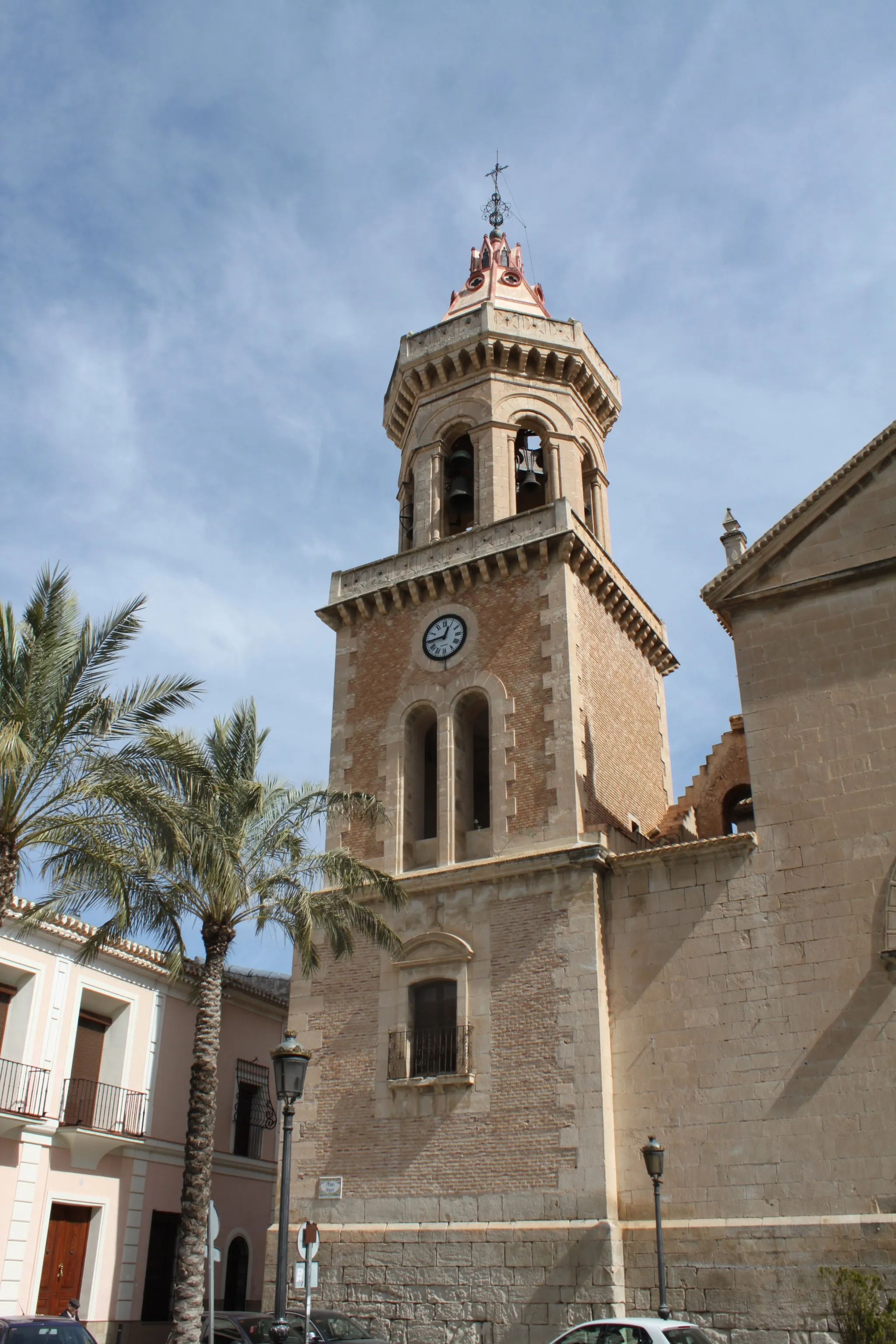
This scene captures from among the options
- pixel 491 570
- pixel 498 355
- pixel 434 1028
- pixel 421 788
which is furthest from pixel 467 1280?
pixel 498 355

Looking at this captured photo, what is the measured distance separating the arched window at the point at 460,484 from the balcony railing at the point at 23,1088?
12739mm

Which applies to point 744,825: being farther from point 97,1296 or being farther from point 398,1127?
point 97,1296

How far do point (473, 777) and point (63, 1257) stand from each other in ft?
34.9

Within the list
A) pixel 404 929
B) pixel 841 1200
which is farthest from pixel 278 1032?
pixel 841 1200

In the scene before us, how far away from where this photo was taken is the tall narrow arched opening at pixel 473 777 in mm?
20703

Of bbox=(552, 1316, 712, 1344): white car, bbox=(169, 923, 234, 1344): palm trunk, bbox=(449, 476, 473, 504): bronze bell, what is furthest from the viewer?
bbox=(449, 476, 473, 504): bronze bell

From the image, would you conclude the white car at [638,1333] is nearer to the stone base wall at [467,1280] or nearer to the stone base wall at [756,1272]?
the stone base wall at [756,1272]

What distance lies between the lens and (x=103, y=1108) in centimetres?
2158

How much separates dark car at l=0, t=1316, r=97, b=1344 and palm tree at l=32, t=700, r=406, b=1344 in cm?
183

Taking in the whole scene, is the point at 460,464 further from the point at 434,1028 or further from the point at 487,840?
the point at 434,1028

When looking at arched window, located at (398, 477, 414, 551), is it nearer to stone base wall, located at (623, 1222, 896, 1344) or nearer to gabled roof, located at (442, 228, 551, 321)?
gabled roof, located at (442, 228, 551, 321)

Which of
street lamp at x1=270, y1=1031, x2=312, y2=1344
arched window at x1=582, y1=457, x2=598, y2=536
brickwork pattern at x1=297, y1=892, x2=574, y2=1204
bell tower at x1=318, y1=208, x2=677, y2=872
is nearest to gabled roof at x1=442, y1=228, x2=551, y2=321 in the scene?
bell tower at x1=318, y1=208, x2=677, y2=872

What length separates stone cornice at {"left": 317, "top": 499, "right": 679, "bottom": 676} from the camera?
2188cm

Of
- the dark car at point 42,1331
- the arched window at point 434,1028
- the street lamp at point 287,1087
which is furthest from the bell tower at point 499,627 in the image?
the dark car at point 42,1331
